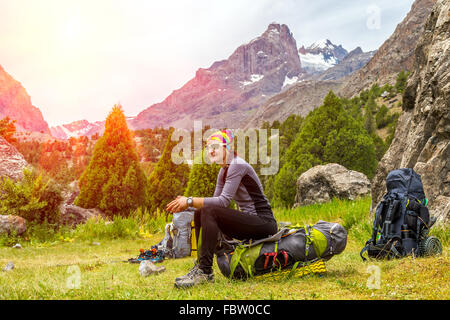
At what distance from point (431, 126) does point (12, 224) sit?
9.03 meters

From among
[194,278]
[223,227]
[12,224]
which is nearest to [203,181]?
[12,224]

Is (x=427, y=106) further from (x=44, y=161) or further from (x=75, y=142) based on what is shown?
(x=75, y=142)

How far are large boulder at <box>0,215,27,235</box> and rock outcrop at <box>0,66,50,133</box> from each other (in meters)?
30.9

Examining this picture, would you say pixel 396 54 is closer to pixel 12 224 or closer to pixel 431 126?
pixel 431 126

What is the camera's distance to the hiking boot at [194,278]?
310 cm

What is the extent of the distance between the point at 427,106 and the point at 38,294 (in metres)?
6.64

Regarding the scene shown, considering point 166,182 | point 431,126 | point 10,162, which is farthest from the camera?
point 166,182

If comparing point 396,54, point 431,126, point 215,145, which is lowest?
point 215,145

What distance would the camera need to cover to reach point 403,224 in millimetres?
4121

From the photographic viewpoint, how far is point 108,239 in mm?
8664

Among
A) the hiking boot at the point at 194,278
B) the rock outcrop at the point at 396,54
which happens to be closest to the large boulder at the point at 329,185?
the hiking boot at the point at 194,278

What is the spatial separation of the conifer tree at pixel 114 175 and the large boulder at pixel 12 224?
355 centimetres

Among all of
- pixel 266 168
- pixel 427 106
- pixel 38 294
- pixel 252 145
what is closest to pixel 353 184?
pixel 427 106

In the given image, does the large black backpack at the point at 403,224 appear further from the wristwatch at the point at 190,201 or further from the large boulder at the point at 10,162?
the large boulder at the point at 10,162
